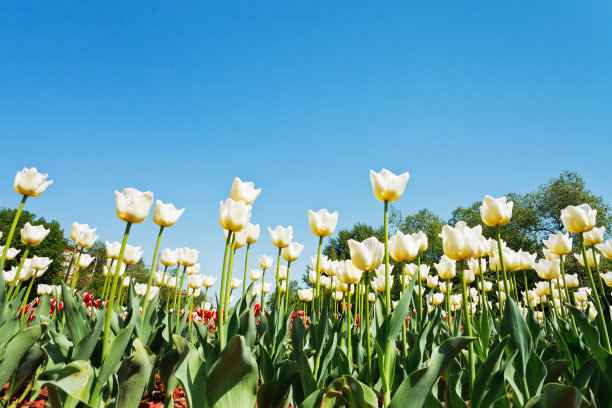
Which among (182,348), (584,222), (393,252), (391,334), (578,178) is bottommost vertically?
(182,348)

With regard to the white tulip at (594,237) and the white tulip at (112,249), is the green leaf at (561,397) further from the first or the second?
the white tulip at (112,249)

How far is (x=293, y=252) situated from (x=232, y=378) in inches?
88.0

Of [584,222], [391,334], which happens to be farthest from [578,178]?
[391,334]

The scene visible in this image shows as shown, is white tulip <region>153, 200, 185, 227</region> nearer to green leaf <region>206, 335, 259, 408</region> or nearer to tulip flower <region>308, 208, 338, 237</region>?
tulip flower <region>308, 208, 338, 237</region>

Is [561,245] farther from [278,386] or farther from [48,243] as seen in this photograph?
[48,243]

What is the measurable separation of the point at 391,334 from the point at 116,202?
1.75m

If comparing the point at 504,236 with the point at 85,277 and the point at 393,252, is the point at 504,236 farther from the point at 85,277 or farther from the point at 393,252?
the point at 85,277

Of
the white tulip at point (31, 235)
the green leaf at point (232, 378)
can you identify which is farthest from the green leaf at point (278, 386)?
the white tulip at point (31, 235)

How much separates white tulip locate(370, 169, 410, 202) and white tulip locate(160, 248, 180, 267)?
2.75m

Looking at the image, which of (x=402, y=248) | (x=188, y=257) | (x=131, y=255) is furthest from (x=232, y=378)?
(x=131, y=255)

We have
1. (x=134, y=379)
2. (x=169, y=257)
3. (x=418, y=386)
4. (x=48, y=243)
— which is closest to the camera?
(x=418, y=386)

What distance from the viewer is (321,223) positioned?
2.71 metres

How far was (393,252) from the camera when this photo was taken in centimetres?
242

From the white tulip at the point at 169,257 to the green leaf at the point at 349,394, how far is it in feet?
9.01
